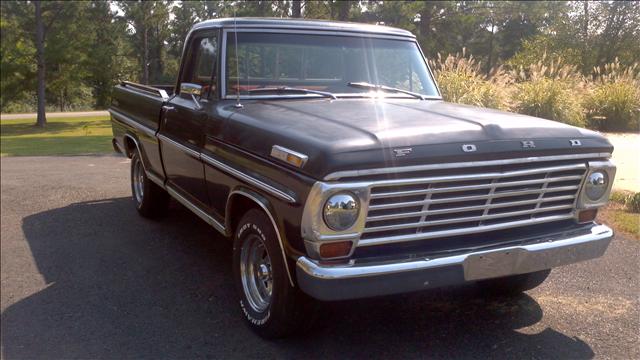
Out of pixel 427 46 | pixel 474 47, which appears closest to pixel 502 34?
pixel 474 47

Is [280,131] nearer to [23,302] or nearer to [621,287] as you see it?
[23,302]

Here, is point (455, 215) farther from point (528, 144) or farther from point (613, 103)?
point (613, 103)

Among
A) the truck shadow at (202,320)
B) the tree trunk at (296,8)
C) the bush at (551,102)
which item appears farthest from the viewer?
the tree trunk at (296,8)

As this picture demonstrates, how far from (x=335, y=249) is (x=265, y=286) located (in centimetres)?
85

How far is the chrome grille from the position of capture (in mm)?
3043

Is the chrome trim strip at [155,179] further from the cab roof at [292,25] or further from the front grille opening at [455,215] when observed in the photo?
the front grille opening at [455,215]

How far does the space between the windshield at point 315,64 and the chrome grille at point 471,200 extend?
60.4 inches

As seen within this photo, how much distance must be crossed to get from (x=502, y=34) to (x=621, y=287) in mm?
40534

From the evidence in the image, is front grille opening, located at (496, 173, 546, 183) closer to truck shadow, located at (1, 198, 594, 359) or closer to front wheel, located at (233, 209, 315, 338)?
truck shadow, located at (1, 198, 594, 359)

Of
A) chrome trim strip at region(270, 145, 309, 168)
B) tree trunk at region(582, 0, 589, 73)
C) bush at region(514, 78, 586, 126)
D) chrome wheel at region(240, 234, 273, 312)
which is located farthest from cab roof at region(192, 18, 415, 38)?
bush at region(514, 78, 586, 126)

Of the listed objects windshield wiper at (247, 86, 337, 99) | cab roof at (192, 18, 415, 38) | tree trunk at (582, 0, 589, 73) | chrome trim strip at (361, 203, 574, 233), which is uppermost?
tree trunk at (582, 0, 589, 73)

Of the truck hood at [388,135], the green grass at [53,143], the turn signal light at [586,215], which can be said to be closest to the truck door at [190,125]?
the truck hood at [388,135]

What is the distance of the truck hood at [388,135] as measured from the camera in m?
2.97

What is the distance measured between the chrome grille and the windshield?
5.03 ft
